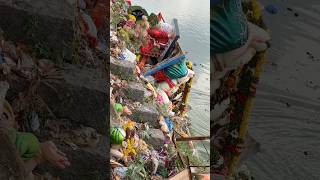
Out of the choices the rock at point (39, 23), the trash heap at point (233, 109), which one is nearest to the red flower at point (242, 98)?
the trash heap at point (233, 109)

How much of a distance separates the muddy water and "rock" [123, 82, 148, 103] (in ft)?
14.2

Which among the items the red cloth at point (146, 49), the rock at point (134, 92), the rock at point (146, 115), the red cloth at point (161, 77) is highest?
the rock at point (134, 92)

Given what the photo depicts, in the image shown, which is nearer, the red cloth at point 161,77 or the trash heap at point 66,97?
the trash heap at point 66,97

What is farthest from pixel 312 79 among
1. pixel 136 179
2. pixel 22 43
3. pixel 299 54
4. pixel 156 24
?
pixel 156 24

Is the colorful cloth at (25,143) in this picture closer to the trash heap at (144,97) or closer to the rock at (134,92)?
the trash heap at (144,97)

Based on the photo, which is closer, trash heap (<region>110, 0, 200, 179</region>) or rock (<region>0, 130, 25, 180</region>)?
rock (<region>0, 130, 25, 180</region>)

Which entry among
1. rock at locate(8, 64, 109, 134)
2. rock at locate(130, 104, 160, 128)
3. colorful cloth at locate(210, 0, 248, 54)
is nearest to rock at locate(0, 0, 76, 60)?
rock at locate(8, 64, 109, 134)

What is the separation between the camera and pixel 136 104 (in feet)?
23.1

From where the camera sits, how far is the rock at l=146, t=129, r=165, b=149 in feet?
22.4

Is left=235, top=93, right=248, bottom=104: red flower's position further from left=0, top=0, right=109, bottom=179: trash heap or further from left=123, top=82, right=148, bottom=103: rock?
left=123, top=82, right=148, bottom=103: rock

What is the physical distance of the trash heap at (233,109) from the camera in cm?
263

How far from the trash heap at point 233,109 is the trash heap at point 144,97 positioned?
2.69 meters

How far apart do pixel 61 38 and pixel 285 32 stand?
4.34 feet

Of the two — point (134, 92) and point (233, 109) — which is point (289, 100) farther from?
point (134, 92)
